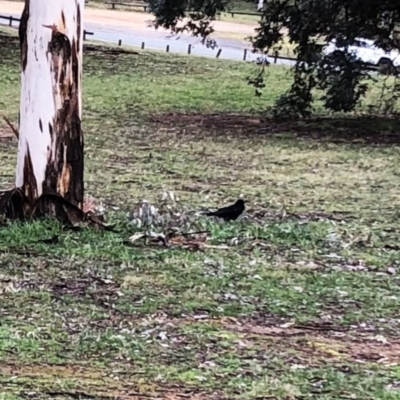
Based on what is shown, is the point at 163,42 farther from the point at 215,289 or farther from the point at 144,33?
the point at 215,289

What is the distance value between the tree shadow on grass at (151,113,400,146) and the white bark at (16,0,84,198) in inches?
323

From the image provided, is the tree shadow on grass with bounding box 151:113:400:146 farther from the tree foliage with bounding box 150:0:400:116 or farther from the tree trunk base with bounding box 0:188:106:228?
the tree trunk base with bounding box 0:188:106:228

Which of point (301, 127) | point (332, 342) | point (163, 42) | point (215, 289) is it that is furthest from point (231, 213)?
point (163, 42)

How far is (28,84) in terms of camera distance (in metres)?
7.75

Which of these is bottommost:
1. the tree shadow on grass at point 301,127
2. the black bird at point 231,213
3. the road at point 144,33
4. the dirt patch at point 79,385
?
the road at point 144,33

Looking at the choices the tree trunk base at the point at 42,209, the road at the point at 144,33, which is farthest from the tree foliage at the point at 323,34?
the road at the point at 144,33

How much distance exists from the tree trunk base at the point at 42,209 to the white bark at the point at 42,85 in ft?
0.23

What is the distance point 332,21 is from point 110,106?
211 inches

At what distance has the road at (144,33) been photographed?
3600cm

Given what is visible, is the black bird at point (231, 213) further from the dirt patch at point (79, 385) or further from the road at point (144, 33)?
the road at point (144, 33)

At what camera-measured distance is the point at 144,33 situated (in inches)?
1682

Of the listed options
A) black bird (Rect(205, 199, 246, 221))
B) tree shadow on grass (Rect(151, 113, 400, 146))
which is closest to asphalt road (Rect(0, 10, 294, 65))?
tree shadow on grass (Rect(151, 113, 400, 146))

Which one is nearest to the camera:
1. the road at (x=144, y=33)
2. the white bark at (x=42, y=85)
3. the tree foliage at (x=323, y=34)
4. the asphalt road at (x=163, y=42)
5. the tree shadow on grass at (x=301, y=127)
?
the white bark at (x=42, y=85)

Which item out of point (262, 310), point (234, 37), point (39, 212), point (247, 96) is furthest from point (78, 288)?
point (234, 37)
